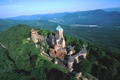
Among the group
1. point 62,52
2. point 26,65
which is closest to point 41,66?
point 26,65

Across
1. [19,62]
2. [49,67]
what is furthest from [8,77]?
[49,67]

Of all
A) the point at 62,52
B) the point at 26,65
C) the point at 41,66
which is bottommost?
the point at 26,65

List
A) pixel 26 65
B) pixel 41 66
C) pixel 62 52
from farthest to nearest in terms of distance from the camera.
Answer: pixel 26 65 < pixel 62 52 < pixel 41 66

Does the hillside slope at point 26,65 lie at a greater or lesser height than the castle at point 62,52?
lesser

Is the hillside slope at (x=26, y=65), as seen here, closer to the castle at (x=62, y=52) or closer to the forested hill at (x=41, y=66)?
the forested hill at (x=41, y=66)

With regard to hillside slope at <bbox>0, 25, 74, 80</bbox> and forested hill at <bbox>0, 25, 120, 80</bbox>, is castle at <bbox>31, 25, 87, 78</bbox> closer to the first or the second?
forested hill at <bbox>0, 25, 120, 80</bbox>

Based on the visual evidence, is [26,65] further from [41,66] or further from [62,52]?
[62,52]

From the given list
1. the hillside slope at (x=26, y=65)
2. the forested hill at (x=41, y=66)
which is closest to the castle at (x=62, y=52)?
the forested hill at (x=41, y=66)

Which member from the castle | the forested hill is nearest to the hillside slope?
the forested hill

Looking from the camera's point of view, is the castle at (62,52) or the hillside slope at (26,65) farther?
the castle at (62,52)

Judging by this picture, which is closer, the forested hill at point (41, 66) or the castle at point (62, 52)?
the forested hill at point (41, 66)

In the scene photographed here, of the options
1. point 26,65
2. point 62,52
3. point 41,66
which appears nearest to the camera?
point 41,66
